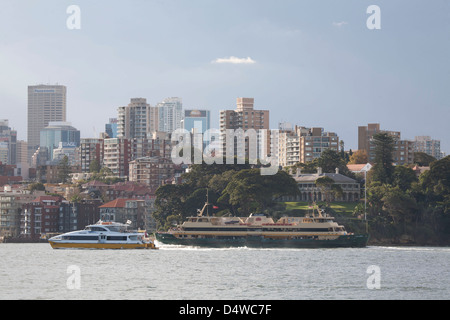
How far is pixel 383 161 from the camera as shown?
16850 centimetres

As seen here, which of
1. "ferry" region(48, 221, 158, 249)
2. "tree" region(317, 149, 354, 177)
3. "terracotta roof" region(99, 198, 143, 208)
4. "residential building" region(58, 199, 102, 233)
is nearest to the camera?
"ferry" region(48, 221, 158, 249)

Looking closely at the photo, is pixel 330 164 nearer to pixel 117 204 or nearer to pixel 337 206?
pixel 337 206

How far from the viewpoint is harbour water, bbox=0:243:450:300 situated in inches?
2557

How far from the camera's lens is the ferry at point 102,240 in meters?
122

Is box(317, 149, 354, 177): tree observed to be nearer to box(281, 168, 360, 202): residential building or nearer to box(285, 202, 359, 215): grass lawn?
box(281, 168, 360, 202): residential building

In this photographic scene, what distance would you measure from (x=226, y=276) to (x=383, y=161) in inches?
3749

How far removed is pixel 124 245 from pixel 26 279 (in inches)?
1869

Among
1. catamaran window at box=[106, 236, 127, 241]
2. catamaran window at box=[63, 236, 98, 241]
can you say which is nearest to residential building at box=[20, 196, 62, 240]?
catamaran window at box=[63, 236, 98, 241]

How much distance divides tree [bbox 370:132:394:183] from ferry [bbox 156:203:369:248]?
3825 centimetres

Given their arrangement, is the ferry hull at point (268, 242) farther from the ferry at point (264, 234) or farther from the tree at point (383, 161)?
the tree at point (383, 161)

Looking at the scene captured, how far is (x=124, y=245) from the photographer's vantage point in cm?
12238

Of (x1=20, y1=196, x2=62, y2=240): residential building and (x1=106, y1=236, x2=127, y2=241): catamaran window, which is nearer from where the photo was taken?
(x1=106, y1=236, x2=127, y2=241): catamaran window
